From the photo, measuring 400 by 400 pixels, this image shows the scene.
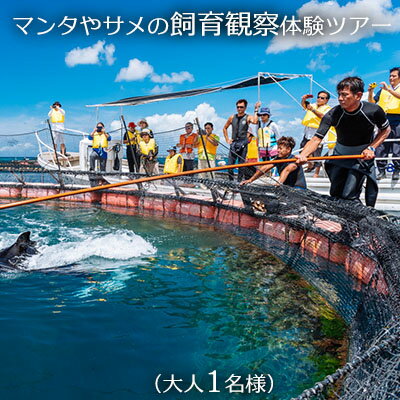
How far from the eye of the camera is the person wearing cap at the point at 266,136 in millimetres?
9414

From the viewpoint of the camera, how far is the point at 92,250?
271 inches

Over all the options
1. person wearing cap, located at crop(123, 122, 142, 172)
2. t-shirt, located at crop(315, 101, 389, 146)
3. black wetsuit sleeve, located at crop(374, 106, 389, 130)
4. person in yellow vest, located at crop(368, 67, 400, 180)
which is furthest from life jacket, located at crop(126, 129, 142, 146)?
black wetsuit sleeve, located at crop(374, 106, 389, 130)

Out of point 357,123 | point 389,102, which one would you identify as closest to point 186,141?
point 389,102

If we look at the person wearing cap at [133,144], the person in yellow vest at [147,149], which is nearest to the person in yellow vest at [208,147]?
the person in yellow vest at [147,149]

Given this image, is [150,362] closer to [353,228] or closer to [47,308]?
[47,308]

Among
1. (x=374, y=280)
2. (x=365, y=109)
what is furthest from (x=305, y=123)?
(x=374, y=280)

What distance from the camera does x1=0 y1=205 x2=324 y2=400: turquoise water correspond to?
317cm

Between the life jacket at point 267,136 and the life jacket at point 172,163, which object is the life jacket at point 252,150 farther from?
the life jacket at point 172,163

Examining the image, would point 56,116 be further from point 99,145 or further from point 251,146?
point 251,146

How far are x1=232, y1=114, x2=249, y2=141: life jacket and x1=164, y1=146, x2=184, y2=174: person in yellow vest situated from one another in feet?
7.53

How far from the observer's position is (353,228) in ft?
15.6

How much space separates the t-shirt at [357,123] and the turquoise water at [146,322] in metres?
2.26

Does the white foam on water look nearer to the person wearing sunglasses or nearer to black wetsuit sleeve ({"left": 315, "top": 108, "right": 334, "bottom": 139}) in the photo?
the person wearing sunglasses

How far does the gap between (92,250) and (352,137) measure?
490cm
